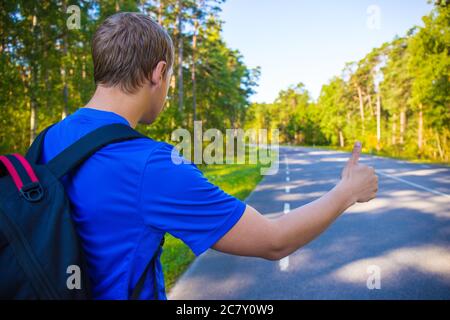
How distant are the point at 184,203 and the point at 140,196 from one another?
0.13 meters

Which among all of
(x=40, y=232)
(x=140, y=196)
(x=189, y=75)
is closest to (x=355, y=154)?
(x=140, y=196)

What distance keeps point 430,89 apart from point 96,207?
107 ft

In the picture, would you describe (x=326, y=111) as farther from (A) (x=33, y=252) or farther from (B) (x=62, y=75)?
(A) (x=33, y=252)

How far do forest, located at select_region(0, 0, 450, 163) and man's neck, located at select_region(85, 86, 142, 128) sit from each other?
2.85 m

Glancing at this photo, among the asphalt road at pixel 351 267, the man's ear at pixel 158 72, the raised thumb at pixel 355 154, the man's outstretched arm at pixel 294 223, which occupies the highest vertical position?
the man's ear at pixel 158 72

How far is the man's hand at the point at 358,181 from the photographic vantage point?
1.35m

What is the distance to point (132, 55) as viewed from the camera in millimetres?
1229

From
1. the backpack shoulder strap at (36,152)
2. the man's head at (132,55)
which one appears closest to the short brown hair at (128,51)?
the man's head at (132,55)

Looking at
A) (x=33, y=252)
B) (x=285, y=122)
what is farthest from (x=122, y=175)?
(x=285, y=122)

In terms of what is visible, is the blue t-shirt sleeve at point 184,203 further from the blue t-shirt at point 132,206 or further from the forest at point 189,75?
the forest at point 189,75

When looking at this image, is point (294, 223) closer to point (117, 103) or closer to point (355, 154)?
point (355, 154)

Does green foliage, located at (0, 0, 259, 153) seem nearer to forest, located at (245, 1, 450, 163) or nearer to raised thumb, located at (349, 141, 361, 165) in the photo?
raised thumb, located at (349, 141, 361, 165)

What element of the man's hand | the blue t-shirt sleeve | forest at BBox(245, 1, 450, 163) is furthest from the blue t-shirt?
forest at BBox(245, 1, 450, 163)

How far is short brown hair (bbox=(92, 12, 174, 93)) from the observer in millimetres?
1228
